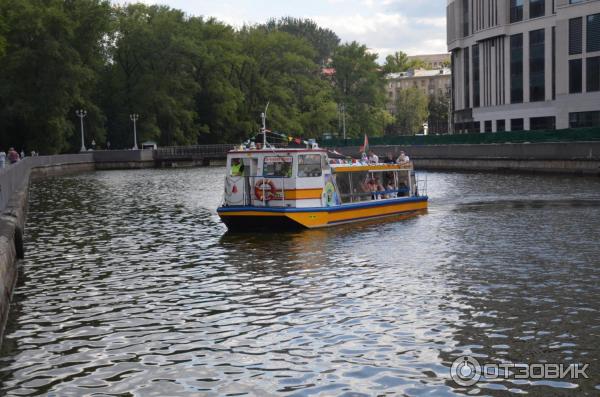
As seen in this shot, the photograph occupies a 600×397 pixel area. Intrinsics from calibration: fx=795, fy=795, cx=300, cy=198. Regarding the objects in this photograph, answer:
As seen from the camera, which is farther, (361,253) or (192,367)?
(361,253)

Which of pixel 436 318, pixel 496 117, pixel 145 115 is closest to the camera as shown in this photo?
pixel 436 318

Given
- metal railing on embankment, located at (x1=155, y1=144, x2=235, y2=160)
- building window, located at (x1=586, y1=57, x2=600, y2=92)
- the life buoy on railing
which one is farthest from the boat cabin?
metal railing on embankment, located at (x1=155, y1=144, x2=235, y2=160)

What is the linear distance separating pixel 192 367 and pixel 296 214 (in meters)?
16.3

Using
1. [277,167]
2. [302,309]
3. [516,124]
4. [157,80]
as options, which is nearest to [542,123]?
[516,124]

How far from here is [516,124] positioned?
324 ft

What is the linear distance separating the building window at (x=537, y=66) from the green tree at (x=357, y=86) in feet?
153

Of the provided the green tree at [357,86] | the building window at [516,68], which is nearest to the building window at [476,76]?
the building window at [516,68]

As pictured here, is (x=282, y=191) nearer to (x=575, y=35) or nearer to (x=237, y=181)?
(x=237, y=181)

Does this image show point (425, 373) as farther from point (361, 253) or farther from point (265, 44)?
point (265, 44)

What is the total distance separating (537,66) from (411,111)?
289 feet

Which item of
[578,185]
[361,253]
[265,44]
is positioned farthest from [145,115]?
[361,253]

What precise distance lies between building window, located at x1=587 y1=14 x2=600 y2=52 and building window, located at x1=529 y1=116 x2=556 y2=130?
12.5 m

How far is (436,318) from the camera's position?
48.0ft

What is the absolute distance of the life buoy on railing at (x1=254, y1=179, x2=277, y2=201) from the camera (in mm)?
28672
